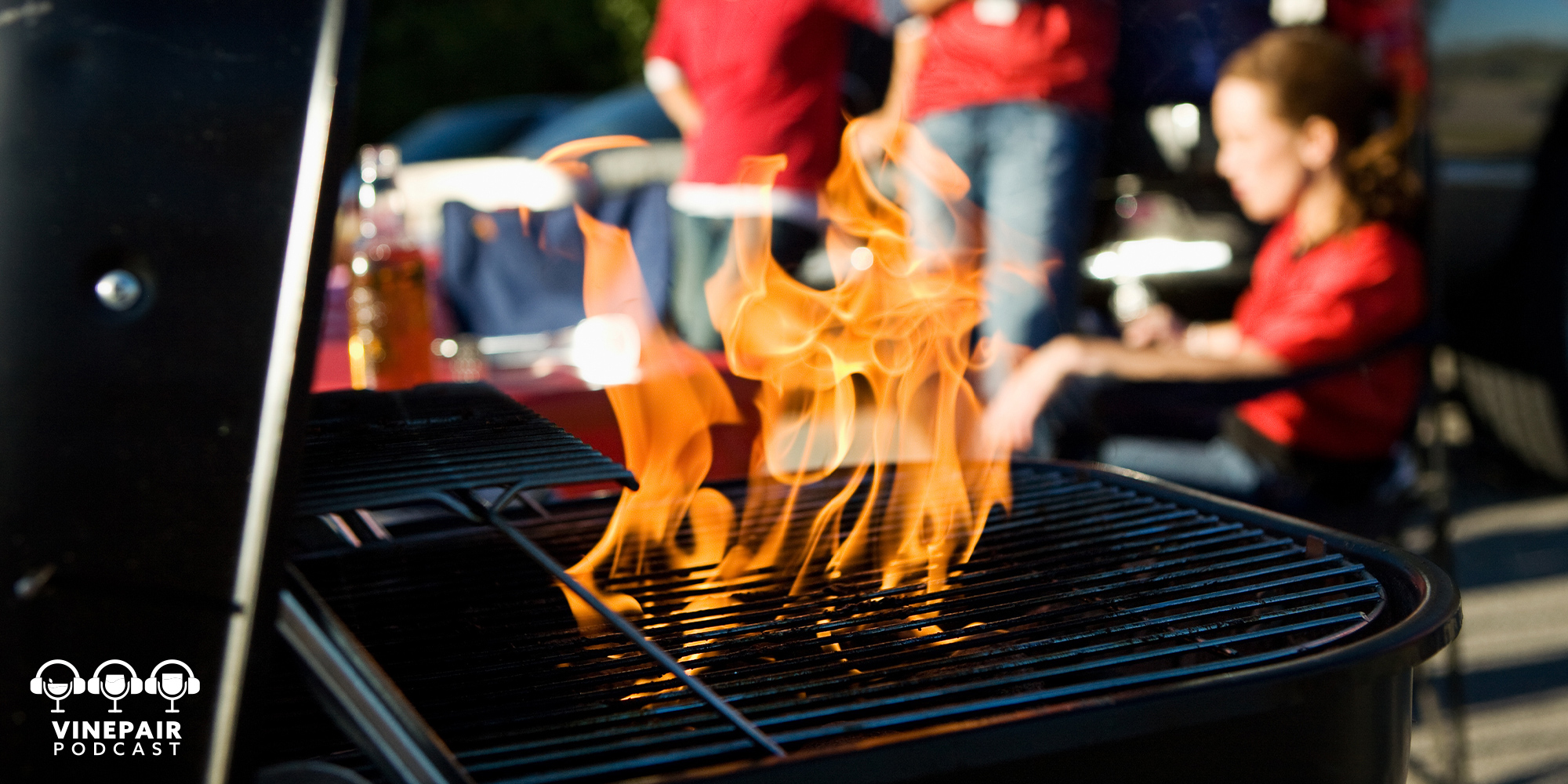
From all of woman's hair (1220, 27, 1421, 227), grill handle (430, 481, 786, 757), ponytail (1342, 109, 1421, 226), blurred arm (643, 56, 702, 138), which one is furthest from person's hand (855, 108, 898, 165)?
grill handle (430, 481, 786, 757)

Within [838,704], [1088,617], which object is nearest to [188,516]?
[838,704]

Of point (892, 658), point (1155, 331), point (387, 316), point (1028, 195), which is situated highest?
point (1028, 195)

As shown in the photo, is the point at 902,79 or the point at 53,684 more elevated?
the point at 902,79

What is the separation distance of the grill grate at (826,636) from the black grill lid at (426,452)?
0.50 feet

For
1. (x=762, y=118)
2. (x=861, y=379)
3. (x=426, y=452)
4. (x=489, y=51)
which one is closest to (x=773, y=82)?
(x=762, y=118)

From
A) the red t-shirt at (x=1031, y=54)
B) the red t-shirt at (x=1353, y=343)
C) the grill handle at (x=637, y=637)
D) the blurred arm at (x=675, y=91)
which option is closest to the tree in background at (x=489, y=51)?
A: the blurred arm at (x=675, y=91)

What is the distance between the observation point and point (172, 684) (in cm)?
49

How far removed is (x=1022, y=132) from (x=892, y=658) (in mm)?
2049

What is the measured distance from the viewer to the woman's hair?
206 centimetres

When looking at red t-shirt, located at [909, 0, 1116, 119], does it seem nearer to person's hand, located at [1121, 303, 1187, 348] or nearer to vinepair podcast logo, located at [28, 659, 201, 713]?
person's hand, located at [1121, 303, 1187, 348]

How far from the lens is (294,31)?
1.65 ft

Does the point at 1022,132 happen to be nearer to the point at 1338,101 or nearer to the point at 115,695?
the point at 1338,101

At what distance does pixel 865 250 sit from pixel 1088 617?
1884 millimetres

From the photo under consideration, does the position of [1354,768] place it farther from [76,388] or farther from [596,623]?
[76,388]
